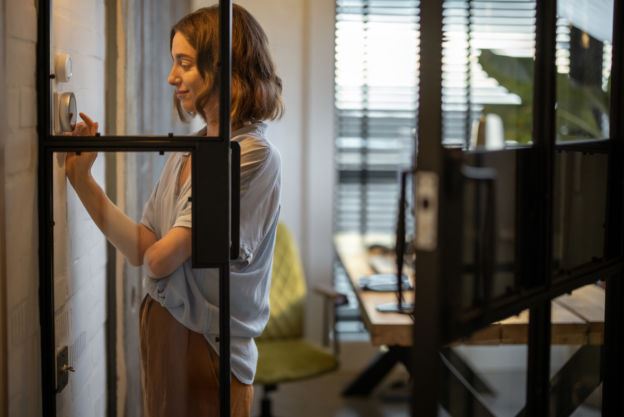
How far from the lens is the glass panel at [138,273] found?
1.84m

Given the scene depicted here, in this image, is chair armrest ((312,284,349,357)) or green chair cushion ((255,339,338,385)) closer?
green chair cushion ((255,339,338,385))

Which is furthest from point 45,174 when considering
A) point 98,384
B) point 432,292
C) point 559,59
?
point 559,59

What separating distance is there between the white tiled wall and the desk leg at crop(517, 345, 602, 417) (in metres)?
1.03

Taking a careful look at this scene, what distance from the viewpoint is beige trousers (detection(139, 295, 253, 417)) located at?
1.88 m

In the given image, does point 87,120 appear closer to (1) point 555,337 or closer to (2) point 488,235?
(2) point 488,235

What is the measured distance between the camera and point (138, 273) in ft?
6.20

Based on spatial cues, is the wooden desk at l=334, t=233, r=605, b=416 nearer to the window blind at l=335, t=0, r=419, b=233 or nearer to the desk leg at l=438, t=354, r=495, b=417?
the desk leg at l=438, t=354, r=495, b=417

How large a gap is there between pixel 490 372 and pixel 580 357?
31 centimetres

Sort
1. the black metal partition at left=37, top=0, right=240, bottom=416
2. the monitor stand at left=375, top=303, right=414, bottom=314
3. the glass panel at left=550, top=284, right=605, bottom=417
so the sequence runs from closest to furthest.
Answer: the black metal partition at left=37, top=0, right=240, bottom=416 < the glass panel at left=550, top=284, right=605, bottom=417 < the monitor stand at left=375, top=303, right=414, bottom=314

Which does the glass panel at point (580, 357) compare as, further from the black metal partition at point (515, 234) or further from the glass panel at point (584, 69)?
the glass panel at point (584, 69)

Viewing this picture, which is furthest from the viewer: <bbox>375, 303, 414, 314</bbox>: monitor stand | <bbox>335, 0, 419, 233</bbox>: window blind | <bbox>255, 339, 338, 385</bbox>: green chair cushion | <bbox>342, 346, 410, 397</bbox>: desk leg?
<bbox>335, 0, 419, 233</bbox>: window blind

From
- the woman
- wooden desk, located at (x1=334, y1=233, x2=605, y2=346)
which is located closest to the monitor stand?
wooden desk, located at (x1=334, y1=233, x2=605, y2=346)

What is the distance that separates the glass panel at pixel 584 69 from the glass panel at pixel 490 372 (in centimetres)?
43

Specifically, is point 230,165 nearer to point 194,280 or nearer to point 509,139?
point 194,280
